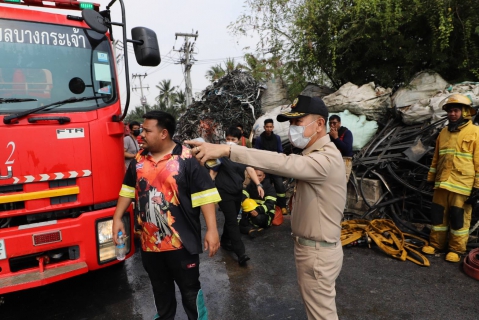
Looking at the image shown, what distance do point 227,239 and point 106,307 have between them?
6.05 feet

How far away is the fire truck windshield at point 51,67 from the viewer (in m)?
2.76

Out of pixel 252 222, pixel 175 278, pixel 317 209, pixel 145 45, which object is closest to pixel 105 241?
pixel 175 278

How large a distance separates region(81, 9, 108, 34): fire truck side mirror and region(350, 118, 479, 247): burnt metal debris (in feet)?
14.3

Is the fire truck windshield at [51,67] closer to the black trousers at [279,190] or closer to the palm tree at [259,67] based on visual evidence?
the black trousers at [279,190]

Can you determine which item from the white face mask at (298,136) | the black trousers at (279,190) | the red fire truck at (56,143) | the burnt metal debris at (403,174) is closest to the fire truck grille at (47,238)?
the red fire truck at (56,143)

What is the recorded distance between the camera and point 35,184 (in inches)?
104

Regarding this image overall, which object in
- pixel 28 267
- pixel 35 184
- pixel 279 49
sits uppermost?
pixel 279 49

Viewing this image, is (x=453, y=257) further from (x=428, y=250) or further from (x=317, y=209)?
(x=317, y=209)

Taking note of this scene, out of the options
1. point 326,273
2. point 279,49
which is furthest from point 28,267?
point 279,49

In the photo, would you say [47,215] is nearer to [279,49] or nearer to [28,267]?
[28,267]

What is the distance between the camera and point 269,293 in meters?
3.37

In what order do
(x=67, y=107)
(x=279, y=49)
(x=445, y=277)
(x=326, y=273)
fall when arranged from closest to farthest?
(x=326, y=273)
(x=67, y=107)
(x=445, y=277)
(x=279, y=49)

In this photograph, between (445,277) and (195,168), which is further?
(445,277)

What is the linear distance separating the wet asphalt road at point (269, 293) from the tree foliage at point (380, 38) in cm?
443
